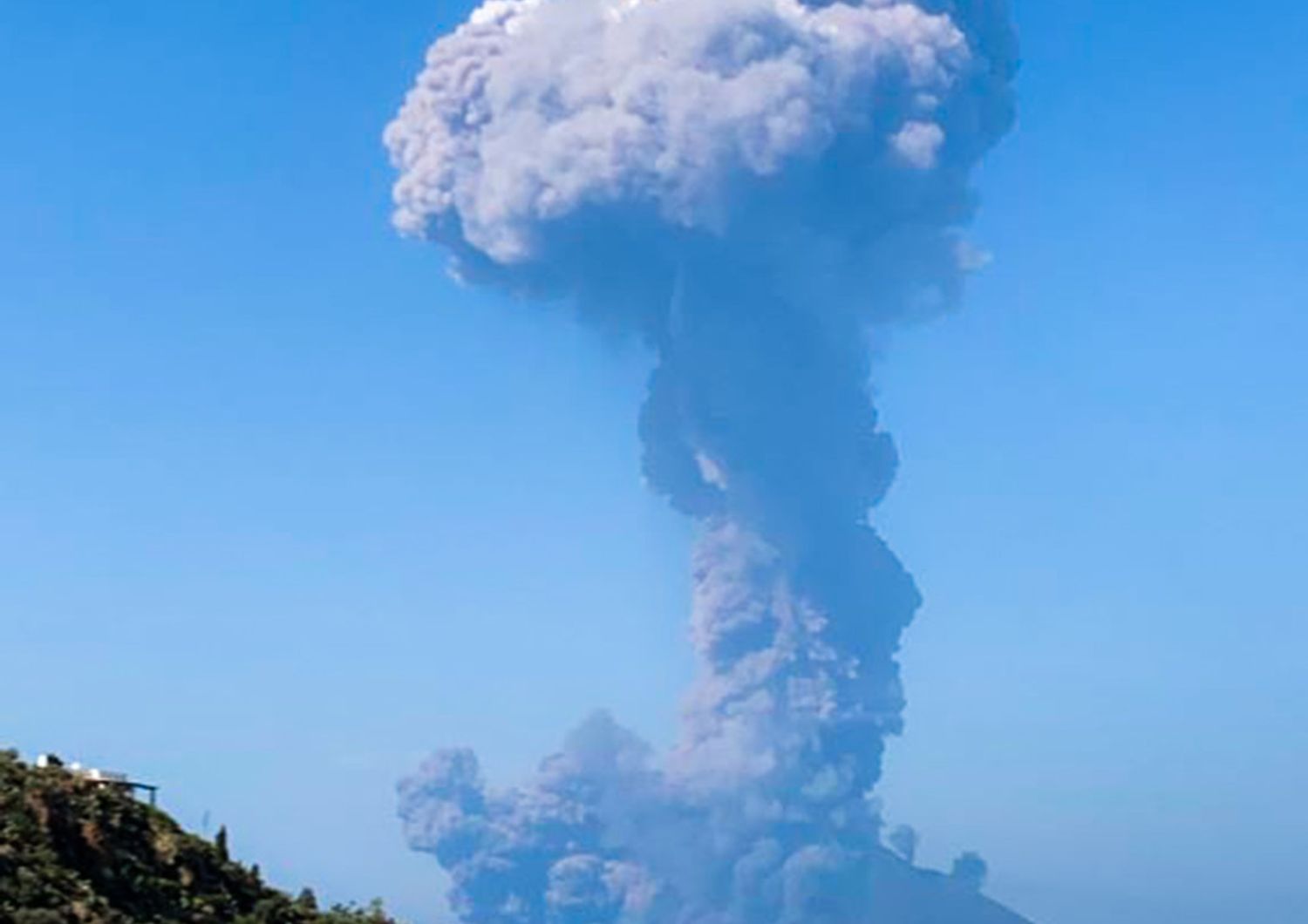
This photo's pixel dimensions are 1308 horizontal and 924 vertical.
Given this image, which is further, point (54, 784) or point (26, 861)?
point (54, 784)

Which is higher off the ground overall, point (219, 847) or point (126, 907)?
point (219, 847)

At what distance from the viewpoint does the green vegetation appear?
4238 centimetres

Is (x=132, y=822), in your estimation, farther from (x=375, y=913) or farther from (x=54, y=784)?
(x=375, y=913)

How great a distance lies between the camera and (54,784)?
4700 cm

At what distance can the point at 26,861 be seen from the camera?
1703 inches

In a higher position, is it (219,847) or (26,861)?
(219,847)

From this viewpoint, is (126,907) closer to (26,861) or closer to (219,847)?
(26,861)

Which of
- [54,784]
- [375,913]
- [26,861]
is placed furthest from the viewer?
[375,913]

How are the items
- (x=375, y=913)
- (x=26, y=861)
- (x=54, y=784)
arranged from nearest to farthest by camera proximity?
(x=26, y=861)
(x=54, y=784)
(x=375, y=913)

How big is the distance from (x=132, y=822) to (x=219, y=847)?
2482 millimetres

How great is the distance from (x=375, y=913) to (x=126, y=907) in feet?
26.5

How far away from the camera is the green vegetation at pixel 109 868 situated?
42375mm

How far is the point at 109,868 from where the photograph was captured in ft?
149

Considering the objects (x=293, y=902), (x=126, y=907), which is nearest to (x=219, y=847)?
(x=293, y=902)
